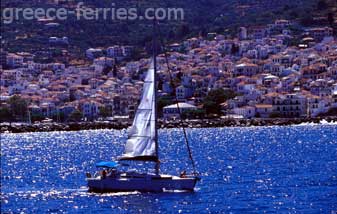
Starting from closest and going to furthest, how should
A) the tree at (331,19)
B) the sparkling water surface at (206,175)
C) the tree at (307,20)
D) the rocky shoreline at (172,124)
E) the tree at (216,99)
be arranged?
the sparkling water surface at (206,175), the rocky shoreline at (172,124), the tree at (216,99), the tree at (331,19), the tree at (307,20)

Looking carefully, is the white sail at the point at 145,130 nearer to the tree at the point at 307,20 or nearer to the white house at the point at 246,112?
the white house at the point at 246,112

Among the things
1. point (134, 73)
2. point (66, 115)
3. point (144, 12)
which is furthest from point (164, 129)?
point (144, 12)

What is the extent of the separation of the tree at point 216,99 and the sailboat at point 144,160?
8293 centimetres

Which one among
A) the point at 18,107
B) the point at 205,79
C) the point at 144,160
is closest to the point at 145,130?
the point at 144,160

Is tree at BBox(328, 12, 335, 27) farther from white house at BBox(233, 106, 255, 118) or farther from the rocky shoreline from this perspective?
the rocky shoreline

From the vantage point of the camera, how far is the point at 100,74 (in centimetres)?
16950

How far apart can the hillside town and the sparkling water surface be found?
32.5 m

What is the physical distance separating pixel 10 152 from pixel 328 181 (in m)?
39.3

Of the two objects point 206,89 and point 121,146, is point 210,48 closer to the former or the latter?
point 206,89

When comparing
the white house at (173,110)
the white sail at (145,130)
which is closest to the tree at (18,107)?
the white house at (173,110)

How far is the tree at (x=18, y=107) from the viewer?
132 metres

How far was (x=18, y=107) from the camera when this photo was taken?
13288cm

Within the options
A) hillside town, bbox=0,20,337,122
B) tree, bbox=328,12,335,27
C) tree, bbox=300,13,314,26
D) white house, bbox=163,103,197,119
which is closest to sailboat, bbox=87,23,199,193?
hillside town, bbox=0,20,337,122

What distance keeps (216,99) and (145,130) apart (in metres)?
87.0
